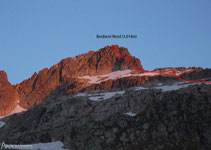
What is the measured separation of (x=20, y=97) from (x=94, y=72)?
3814 centimetres

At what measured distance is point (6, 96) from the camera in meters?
144

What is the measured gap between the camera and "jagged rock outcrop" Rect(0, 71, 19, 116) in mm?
140450

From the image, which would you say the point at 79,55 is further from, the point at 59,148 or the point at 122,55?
the point at 59,148

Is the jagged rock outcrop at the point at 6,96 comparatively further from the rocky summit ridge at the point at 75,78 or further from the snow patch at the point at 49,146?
the snow patch at the point at 49,146

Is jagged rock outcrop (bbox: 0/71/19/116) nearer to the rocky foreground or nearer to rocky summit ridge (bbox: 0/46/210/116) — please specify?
rocky summit ridge (bbox: 0/46/210/116)

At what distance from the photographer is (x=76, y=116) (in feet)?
219

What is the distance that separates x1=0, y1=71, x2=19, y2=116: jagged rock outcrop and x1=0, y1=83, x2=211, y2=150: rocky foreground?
237 feet

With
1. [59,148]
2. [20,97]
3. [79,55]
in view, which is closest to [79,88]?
[20,97]

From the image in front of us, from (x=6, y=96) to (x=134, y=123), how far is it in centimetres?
10018

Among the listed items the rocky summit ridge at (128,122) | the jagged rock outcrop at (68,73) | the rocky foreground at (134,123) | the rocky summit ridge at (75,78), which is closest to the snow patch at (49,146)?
the rocky summit ridge at (128,122)

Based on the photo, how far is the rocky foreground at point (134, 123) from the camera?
49688 mm

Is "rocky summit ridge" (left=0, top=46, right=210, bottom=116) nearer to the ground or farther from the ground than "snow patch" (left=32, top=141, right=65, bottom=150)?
farther from the ground

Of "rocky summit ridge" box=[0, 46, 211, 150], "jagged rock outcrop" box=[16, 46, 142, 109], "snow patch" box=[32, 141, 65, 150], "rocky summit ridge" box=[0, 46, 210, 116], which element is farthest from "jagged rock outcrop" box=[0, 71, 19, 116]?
"snow patch" box=[32, 141, 65, 150]

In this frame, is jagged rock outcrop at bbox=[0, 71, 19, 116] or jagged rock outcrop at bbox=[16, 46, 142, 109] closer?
jagged rock outcrop at bbox=[0, 71, 19, 116]
